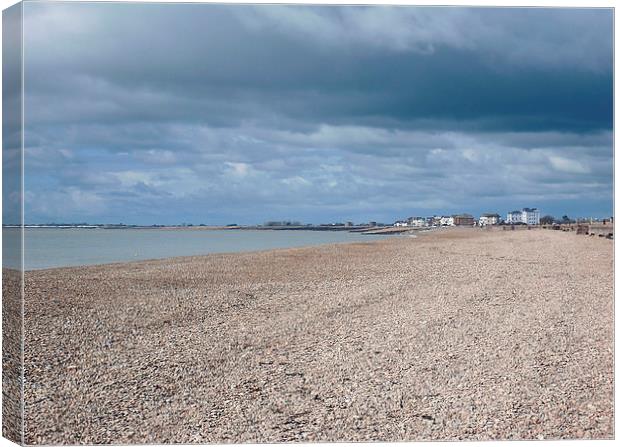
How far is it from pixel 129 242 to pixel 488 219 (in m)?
4.25

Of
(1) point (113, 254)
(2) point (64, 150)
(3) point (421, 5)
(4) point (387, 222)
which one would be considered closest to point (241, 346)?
(4) point (387, 222)

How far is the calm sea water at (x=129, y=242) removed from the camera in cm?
493

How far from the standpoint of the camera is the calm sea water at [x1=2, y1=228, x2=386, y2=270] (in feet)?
16.2

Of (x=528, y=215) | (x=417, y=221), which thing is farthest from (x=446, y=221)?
(x=528, y=215)

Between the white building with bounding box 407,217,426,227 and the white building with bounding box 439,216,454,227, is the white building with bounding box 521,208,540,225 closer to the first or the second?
the white building with bounding box 439,216,454,227

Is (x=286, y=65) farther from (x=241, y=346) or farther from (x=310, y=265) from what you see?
(x=310, y=265)

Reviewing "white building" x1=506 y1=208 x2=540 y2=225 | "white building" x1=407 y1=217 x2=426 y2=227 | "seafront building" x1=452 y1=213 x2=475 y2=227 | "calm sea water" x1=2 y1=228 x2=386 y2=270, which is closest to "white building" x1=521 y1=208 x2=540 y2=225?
"white building" x1=506 y1=208 x2=540 y2=225

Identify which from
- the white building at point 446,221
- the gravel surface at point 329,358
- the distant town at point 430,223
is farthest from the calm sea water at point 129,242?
the white building at point 446,221

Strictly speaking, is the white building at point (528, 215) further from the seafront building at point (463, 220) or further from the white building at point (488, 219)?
the seafront building at point (463, 220)

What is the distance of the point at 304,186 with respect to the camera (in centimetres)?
538

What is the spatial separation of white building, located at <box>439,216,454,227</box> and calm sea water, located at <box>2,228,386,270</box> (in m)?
1.18

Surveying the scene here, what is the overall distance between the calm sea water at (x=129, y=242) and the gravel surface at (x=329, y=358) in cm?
55

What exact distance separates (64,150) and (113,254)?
666 cm

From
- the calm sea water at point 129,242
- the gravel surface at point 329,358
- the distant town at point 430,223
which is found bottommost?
the gravel surface at point 329,358
